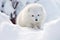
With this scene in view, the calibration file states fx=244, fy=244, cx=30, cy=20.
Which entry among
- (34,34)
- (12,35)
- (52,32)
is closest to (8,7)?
(34,34)

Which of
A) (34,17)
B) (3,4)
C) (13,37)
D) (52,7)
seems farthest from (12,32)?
(52,7)

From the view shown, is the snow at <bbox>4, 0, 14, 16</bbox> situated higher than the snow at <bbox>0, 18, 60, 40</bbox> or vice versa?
the snow at <bbox>4, 0, 14, 16</bbox>

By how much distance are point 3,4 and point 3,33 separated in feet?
15.1

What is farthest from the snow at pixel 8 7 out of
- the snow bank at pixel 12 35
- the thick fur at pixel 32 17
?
the snow bank at pixel 12 35

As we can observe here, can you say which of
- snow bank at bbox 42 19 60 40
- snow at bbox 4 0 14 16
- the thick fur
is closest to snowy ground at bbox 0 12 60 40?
snow bank at bbox 42 19 60 40

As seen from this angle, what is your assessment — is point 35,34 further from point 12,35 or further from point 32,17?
point 32,17

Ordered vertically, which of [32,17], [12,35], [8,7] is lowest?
[12,35]

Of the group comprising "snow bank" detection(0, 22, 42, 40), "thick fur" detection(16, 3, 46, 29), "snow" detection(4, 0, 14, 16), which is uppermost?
"snow" detection(4, 0, 14, 16)

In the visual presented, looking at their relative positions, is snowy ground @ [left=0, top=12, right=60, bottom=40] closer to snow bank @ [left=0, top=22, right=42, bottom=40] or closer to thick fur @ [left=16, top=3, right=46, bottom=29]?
snow bank @ [left=0, top=22, right=42, bottom=40]

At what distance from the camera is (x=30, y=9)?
4406 millimetres

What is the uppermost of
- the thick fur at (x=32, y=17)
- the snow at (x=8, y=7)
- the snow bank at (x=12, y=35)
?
the snow at (x=8, y=7)

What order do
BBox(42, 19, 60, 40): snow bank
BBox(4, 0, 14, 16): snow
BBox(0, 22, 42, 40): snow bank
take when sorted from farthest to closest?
BBox(4, 0, 14, 16): snow → BBox(0, 22, 42, 40): snow bank → BBox(42, 19, 60, 40): snow bank

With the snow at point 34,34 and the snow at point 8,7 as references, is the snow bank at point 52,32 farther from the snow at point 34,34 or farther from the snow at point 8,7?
the snow at point 8,7

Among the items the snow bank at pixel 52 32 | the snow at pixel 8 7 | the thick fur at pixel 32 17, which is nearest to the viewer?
the snow bank at pixel 52 32
